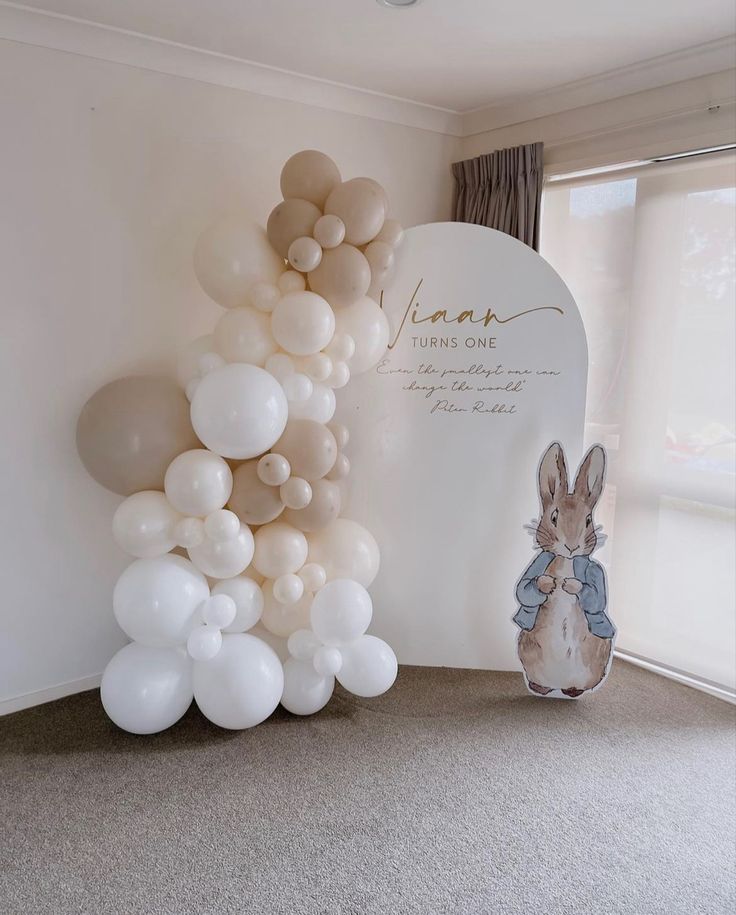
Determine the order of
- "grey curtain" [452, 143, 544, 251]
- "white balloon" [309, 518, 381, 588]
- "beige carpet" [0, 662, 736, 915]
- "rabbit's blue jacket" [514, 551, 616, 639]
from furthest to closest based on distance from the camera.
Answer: "grey curtain" [452, 143, 544, 251], "rabbit's blue jacket" [514, 551, 616, 639], "white balloon" [309, 518, 381, 588], "beige carpet" [0, 662, 736, 915]

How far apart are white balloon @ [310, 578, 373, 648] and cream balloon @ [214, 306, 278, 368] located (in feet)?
2.53

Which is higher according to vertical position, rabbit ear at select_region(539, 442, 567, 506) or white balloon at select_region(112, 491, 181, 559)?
rabbit ear at select_region(539, 442, 567, 506)

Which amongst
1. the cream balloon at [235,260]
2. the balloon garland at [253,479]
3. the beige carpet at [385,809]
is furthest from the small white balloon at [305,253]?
the beige carpet at [385,809]

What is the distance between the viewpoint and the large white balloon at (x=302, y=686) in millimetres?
2627

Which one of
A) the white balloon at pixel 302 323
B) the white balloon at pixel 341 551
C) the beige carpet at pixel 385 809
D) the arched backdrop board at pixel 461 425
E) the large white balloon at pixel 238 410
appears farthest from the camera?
the arched backdrop board at pixel 461 425

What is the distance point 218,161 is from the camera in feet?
9.67

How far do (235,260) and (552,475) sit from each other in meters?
1.32

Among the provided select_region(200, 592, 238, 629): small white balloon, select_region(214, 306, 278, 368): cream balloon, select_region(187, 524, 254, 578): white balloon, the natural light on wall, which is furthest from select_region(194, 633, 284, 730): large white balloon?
the natural light on wall

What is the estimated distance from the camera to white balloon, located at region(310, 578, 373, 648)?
2.52m

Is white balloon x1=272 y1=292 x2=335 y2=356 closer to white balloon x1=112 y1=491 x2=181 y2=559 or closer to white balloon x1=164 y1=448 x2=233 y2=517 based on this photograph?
white balloon x1=164 y1=448 x2=233 y2=517

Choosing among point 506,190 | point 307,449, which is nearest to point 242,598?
point 307,449

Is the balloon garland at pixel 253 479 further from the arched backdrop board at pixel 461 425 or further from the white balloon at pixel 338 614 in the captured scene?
the arched backdrop board at pixel 461 425

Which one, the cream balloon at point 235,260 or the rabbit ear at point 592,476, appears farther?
the rabbit ear at point 592,476

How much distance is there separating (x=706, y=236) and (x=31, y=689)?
2923 mm
